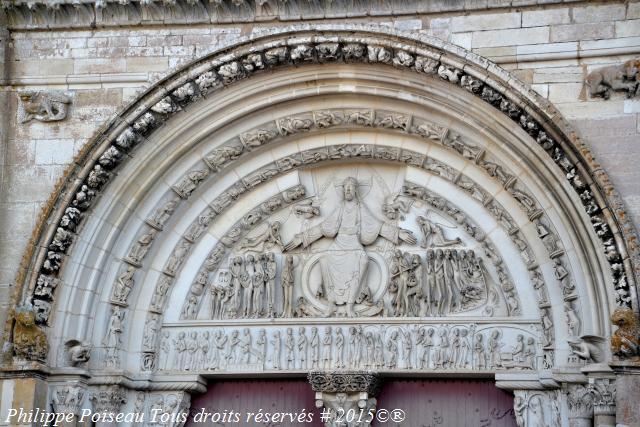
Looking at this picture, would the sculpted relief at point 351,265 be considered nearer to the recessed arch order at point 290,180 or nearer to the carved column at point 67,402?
the recessed arch order at point 290,180

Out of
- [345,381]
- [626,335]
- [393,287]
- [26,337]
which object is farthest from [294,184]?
[626,335]

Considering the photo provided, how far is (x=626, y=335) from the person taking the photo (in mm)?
8312

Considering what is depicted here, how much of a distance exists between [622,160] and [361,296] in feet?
8.29

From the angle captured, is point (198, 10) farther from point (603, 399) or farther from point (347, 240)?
point (603, 399)

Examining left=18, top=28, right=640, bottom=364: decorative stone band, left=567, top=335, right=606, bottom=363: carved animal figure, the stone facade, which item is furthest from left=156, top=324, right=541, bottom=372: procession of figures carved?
left=18, top=28, right=640, bottom=364: decorative stone band

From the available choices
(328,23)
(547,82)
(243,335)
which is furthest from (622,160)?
(243,335)

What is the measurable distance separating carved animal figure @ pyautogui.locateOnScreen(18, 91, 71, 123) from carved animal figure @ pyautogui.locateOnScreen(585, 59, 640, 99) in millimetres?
4539

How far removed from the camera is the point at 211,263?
33.8ft

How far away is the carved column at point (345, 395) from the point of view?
9.64m

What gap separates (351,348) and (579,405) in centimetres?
201

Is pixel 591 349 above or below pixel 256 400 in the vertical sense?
above

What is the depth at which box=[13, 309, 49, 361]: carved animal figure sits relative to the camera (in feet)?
30.9
